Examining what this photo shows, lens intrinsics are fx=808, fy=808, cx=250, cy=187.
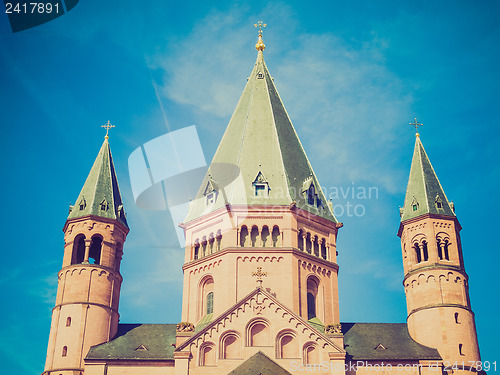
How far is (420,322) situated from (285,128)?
Answer: 830 inches

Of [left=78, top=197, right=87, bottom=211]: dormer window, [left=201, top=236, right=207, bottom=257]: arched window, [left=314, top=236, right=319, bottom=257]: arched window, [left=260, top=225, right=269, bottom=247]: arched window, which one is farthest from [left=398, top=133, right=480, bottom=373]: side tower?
[left=78, top=197, right=87, bottom=211]: dormer window

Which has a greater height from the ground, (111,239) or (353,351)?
(111,239)

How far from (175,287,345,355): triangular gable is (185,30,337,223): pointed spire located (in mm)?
9328

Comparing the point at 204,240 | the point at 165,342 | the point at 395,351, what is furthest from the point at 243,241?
the point at 395,351

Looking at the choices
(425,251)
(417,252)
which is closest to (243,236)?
(417,252)

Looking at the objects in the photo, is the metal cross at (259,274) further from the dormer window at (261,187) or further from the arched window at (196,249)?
the dormer window at (261,187)

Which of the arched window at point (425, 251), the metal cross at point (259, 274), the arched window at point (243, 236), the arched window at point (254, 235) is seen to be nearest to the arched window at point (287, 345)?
the metal cross at point (259, 274)

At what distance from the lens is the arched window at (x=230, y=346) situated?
5825 cm

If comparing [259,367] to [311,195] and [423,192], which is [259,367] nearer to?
[311,195]

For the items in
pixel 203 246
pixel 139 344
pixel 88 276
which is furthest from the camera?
pixel 203 246

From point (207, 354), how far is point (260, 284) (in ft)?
21.4

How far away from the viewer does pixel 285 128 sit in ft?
239

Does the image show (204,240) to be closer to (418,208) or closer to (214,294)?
(214,294)

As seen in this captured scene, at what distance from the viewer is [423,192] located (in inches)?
2729
